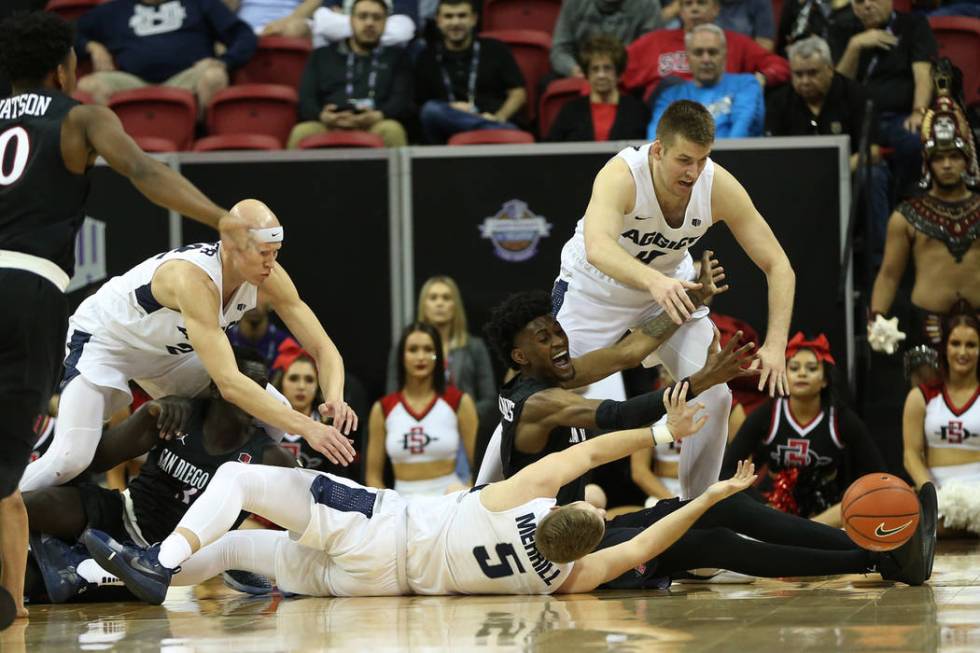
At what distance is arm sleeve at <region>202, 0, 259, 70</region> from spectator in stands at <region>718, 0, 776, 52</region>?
3.51m

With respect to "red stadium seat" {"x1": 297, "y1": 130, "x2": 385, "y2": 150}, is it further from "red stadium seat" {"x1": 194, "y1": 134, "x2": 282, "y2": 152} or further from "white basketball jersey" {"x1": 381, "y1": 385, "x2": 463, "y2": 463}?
"white basketball jersey" {"x1": 381, "y1": 385, "x2": 463, "y2": 463}

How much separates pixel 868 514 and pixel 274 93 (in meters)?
6.42

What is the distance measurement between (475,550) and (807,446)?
A: 305 cm

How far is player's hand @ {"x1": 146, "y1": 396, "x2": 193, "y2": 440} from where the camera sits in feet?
20.8

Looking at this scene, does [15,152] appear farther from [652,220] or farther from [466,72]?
[466,72]

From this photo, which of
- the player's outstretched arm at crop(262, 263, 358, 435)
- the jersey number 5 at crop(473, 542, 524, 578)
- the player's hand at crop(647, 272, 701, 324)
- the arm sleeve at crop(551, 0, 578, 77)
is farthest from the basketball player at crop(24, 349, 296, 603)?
the arm sleeve at crop(551, 0, 578, 77)

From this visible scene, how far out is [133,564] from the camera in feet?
18.0

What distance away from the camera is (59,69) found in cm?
512

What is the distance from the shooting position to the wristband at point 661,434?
5.53m

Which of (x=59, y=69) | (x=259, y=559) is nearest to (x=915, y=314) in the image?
(x=259, y=559)

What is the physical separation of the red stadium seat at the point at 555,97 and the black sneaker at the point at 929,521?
5028 millimetres

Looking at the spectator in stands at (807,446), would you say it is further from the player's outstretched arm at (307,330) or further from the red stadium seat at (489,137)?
the red stadium seat at (489,137)

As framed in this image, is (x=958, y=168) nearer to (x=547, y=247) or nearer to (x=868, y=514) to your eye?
(x=547, y=247)

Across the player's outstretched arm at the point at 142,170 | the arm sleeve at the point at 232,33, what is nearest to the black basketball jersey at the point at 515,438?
the player's outstretched arm at the point at 142,170
